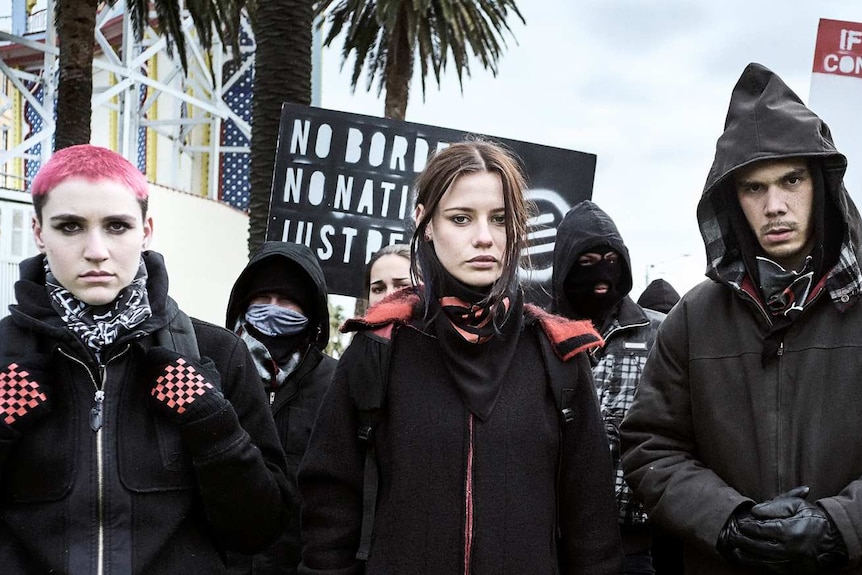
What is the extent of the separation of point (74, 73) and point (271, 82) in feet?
14.4

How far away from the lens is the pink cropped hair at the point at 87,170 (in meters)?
2.50

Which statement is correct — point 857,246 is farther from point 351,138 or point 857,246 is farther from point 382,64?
point 382,64

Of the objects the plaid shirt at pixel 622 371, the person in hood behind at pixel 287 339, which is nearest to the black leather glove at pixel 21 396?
the person in hood behind at pixel 287 339

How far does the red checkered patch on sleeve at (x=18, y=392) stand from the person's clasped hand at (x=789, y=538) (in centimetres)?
179

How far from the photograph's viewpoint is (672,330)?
2932mm

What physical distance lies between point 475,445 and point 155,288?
3.13ft

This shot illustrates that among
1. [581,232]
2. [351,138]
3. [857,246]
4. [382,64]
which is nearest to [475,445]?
[857,246]

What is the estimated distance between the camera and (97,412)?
2.44 metres

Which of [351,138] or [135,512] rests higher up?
[351,138]

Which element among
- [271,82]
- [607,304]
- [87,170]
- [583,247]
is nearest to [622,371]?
[607,304]

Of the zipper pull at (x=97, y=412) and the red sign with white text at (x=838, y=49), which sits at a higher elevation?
the red sign with white text at (x=838, y=49)

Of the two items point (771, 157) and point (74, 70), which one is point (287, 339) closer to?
point (771, 157)

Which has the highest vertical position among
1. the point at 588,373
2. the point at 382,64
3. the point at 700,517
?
the point at 382,64

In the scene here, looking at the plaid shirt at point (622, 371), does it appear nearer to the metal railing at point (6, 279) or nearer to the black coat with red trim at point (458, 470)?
the black coat with red trim at point (458, 470)
